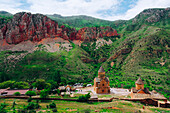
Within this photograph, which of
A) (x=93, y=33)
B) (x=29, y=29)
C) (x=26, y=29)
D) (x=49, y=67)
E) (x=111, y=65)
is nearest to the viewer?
(x=49, y=67)

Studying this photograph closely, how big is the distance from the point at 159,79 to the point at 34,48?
239 ft

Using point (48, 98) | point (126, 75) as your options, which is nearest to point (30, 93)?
point (48, 98)

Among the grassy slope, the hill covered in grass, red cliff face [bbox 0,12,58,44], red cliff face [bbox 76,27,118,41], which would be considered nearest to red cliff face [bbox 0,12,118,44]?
red cliff face [bbox 0,12,58,44]

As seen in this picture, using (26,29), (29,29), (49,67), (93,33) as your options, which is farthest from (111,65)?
(26,29)

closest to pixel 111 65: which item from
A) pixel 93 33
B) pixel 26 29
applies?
pixel 93 33

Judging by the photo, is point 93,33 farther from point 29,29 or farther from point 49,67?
point 49,67

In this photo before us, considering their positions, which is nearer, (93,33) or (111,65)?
(111,65)

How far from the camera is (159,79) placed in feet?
174

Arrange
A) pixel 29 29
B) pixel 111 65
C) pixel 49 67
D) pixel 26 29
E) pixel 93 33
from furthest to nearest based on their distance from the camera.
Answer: pixel 93 33, pixel 29 29, pixel 26 29, pixel 111 65, pixel 49 67

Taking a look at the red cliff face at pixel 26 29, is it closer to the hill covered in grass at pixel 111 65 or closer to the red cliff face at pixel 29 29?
the red cliff face at pixel 29 29

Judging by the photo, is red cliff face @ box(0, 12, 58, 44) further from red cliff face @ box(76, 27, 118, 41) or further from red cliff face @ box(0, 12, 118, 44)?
red cliff face @ box(76, 27, 118, 41)

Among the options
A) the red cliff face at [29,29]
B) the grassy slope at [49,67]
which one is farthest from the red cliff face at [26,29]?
the grassy slope at [49,67]

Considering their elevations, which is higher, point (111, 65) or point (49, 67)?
point (111, 65)

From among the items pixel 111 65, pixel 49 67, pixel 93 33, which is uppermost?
pixel 93 33
